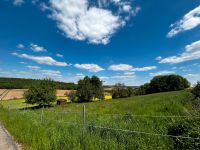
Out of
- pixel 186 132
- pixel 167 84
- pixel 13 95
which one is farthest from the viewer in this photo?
pixel 167 84

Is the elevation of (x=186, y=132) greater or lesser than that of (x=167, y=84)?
lesser

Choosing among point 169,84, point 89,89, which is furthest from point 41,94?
point 169,84

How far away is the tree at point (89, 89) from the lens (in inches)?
3123

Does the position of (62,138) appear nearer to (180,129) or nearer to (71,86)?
(180,129)

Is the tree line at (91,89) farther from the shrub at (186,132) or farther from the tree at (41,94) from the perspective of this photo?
the shrub at (186,132)

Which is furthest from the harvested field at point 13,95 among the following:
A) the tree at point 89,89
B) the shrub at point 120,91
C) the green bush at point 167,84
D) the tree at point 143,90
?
the green bush at point 167,84

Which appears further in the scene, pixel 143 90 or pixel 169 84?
pixel 143 90

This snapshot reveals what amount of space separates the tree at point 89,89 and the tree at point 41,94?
20.2 metres

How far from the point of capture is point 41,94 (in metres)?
57.0

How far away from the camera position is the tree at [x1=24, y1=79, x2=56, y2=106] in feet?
187

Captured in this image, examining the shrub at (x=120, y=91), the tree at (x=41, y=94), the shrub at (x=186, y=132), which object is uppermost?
the shrub at (x=120, y=91)

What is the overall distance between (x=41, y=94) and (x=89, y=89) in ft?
83.3

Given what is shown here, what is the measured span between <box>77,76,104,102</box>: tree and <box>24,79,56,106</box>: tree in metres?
20.2

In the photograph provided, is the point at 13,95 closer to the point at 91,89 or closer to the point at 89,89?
the point at 89,89
